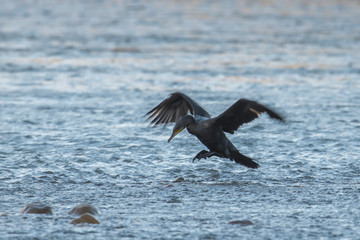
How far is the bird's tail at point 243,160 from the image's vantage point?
24.4 ft

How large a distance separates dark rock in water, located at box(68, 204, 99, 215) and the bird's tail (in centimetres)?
213

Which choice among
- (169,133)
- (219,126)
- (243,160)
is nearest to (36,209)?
(219,126)

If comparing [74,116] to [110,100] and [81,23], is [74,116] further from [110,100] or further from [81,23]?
[81,23]

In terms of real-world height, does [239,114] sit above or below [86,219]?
above

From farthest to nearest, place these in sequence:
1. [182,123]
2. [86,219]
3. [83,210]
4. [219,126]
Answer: [219,126] < [182,123] < [83,210] < [86,219]

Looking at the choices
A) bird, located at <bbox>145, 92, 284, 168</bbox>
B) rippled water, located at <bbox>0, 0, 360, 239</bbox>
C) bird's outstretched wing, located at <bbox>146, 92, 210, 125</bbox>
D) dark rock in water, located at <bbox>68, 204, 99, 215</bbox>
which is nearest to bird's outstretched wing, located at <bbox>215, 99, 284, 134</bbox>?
bird, located at <bbox>145, 92, 284, 168</bbox>

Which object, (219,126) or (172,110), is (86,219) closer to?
(219,126)

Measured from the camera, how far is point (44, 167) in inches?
296

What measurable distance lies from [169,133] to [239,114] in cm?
227

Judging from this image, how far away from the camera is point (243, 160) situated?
7.46 m

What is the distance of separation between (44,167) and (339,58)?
369 inches

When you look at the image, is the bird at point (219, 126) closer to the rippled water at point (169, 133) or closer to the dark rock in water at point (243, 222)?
the rippled water at point (169, 133)

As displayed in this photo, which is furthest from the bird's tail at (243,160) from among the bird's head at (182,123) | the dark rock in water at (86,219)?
the dark rock in water at (86,219)

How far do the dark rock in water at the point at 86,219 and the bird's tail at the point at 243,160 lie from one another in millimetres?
2296
